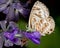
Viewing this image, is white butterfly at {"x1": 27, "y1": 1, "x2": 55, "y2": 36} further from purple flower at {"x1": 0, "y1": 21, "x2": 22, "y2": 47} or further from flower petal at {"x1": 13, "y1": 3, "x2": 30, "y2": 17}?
purple flower at {"x1": 0, "y1": 21, "x2": 22, "y2": 47}

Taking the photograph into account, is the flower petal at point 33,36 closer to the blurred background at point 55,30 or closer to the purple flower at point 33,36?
the purple flower at point 33,36

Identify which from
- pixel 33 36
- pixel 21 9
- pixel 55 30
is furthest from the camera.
Answer: pixel 55 30

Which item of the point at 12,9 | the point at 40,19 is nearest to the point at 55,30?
the point at 40,19

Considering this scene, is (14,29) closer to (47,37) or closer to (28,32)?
(28,32)

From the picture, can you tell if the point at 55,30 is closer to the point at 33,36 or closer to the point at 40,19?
the point at 40,19

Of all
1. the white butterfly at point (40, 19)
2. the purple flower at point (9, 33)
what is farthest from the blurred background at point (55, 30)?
the purple flower at point (9, 33)
